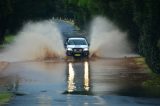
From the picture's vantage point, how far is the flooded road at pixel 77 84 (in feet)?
77.1

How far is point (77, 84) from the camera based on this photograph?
3147cm

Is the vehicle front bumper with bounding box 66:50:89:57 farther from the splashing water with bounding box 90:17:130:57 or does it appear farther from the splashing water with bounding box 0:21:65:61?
the splashing water with bounding box 90:17:130:57

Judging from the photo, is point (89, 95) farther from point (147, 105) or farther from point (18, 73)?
point (18, 73)

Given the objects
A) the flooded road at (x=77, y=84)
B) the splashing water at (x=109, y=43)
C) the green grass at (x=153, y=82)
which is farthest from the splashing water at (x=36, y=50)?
the green grass at (x=153, y=82)

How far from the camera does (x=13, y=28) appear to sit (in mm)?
75375

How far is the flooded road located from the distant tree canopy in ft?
5.91

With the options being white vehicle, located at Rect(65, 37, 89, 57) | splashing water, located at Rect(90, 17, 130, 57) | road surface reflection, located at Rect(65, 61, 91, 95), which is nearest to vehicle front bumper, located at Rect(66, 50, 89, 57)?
white vehicle, located at Rect(65, 37, 89, 57)

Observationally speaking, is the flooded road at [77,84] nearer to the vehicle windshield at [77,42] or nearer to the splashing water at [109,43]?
the vehicle windshield at [77,42]

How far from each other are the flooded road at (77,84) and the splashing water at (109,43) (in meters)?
10.5

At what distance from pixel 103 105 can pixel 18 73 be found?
17479 mm

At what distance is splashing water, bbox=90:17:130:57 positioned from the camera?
192 ft

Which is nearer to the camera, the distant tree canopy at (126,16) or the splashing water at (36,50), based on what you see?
the distant tree canopy at (126,16)

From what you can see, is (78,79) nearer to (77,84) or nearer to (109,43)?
(77,84)

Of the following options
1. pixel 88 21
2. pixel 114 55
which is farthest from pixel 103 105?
pixel 88 21
